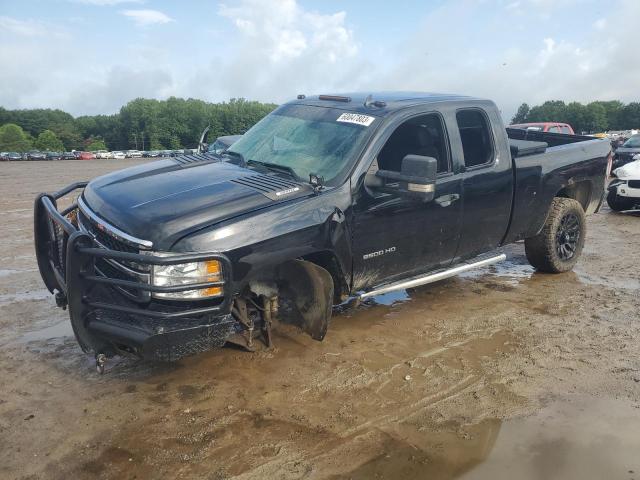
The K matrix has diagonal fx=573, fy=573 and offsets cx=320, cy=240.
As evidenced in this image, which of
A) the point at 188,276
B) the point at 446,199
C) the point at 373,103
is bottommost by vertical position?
the point at 188,276

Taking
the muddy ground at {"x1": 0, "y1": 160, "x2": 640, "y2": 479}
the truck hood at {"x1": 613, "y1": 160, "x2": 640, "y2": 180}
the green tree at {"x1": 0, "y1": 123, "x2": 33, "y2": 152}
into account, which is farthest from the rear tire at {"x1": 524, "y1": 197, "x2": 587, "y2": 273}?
the green tree at {"x1": 0, "y1": 123, "x2": 33, "y2": 152}

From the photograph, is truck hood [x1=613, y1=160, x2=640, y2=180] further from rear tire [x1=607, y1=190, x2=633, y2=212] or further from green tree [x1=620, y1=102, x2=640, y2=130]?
green tree [x1=620, y1=102, x2=640, y2=130]

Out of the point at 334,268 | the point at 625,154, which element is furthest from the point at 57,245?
the point at 625,154

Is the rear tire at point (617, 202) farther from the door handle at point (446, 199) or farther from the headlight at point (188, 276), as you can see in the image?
the headlight at point (188, 276)

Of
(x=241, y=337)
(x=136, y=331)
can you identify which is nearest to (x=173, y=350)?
(x=136, y=331)

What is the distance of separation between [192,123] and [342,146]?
423 feet

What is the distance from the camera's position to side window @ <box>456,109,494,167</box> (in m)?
5.29

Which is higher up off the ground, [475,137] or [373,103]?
[373,103]

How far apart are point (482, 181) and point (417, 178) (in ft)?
4.48

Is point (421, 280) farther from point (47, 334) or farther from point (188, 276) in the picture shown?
point (47, 334)

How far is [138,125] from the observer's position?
12344 cm

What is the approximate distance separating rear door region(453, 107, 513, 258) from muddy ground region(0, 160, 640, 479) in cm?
76

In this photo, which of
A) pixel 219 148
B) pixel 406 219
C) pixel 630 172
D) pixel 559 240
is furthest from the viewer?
pixel 630 172

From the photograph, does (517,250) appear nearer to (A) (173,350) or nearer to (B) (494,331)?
(B) (494,331)
